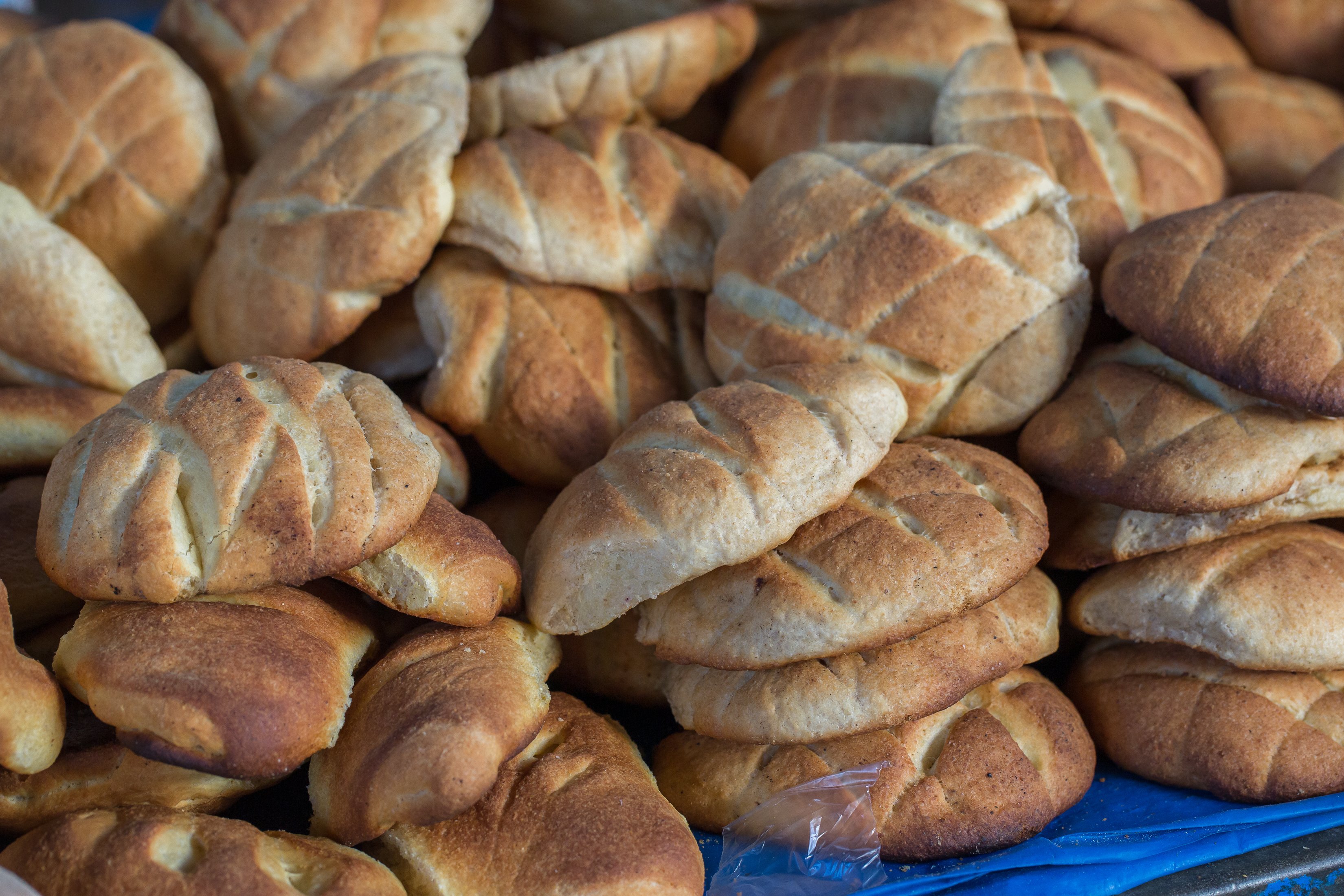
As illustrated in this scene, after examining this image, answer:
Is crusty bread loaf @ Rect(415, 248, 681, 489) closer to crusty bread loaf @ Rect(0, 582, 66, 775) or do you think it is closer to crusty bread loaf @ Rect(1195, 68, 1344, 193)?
crusty bread loaf @ Rect(0, 582, 66, 775)

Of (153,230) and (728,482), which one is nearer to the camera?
(728,482)

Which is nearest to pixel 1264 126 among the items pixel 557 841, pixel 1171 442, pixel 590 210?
pixel 1171 442

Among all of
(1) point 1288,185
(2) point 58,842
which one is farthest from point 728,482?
Result: (1) point 1288,185

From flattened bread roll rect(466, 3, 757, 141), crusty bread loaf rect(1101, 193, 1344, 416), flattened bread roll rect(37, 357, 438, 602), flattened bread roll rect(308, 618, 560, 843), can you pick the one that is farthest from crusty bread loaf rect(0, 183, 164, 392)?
crusty bread loaf rect(1101, 193, 1344, 416)

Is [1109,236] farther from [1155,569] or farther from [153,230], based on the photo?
[153,230]

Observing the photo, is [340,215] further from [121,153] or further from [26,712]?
[26,712]
